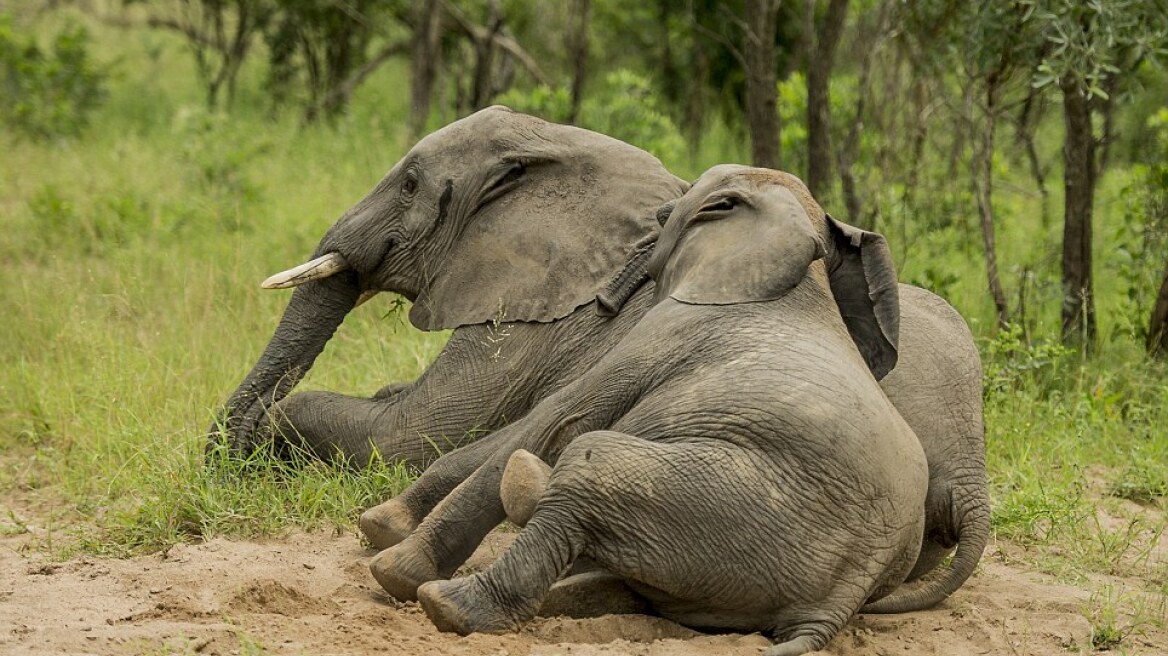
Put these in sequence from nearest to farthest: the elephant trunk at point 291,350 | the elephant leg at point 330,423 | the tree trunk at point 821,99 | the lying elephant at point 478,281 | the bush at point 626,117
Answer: the lying elephant at point 478,281
the elephant leg at point 330,423
the elephant trunk at point 291,350
the tree trunk at point 821,99
the bush at point 626,117

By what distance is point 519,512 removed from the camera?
149 inches

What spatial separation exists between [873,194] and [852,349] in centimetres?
460

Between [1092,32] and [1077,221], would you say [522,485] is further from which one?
[1077,221]

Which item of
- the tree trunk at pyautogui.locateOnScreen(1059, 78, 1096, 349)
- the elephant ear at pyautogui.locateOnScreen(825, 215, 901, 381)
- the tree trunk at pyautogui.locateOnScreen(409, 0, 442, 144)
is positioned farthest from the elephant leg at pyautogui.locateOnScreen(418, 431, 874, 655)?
the tree trunk at pyautogui.locateOnScreen(409, 0, 442, 144)

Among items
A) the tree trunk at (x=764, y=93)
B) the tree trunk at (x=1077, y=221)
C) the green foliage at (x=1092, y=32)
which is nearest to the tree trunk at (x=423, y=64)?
the tree trunk at (x=764, y=93)

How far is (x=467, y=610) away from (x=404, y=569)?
379 mm

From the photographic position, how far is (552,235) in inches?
199

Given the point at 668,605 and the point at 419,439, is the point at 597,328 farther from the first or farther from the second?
the point at 668,605

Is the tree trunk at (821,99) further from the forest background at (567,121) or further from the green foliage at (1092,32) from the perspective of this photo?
the green foliage at (1092,32)

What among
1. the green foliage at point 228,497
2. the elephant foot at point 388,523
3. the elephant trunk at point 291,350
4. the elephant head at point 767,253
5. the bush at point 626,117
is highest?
the elephant head at point 767,253

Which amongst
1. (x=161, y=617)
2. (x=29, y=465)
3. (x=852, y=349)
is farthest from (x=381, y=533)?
(x=29, y=465)

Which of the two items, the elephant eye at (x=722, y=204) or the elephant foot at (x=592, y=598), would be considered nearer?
the elephant foot at (x=592, y=598)

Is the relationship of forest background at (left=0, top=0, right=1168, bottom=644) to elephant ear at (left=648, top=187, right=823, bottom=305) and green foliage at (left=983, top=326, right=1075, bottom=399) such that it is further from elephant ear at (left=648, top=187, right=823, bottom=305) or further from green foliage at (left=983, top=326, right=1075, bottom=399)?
elephant ear at (left=648, top=187, right=823, bottom=305)

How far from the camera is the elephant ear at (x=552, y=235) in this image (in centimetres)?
500
